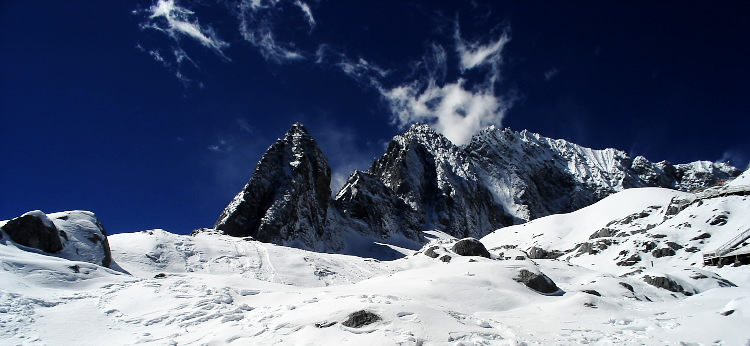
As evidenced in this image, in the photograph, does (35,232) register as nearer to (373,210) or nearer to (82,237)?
(82,237)

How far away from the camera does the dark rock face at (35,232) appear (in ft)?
72.8

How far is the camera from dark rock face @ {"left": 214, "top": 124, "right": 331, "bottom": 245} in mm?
90625

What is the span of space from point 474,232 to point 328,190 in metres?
72.9

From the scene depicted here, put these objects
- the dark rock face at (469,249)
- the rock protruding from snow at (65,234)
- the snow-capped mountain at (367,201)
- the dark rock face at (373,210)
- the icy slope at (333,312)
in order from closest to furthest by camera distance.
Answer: the icy slope at (333,312) < the rock protruding from snow at (65,234) < the dark rock face at (469,249) < the snow-capped mountain at (367,201) < the dark rock face at (373,210)

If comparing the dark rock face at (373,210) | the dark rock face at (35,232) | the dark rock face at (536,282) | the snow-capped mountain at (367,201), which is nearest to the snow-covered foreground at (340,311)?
the dark rock face at (536,282)

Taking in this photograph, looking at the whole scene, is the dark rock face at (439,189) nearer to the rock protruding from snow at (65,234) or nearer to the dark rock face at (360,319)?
the rock protruding from snow at (65,234)

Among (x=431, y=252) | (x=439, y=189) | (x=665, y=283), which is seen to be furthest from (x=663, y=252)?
(x=439, y=189)

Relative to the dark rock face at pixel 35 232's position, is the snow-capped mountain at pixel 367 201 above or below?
above

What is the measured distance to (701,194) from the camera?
59.7 meters

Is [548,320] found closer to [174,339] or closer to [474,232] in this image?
[174,339]

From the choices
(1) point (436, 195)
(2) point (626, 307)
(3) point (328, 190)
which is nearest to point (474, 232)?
(1) point (436, 195)

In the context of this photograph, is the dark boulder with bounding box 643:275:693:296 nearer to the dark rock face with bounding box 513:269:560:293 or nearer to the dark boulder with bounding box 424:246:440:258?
the dark rock face with bounding box 513:269:560:293

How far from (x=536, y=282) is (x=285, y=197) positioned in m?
82.9

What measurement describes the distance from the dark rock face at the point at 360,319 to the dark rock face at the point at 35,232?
840 inches
